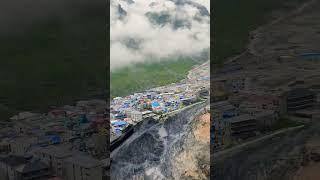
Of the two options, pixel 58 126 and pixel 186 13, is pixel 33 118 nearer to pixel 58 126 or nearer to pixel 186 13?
pixel 58 126

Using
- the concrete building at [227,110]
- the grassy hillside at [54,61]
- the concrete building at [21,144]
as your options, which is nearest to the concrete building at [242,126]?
the concrete building at [227,110]

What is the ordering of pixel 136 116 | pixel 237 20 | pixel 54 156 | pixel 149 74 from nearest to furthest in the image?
pixel 54 156 → pixel 237 20 → pixel 149 74 → pixel 136 116

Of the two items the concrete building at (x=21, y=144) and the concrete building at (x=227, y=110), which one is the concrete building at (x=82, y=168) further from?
the concrete building at (x=227, y=110)

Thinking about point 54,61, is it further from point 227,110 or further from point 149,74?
point 227,110

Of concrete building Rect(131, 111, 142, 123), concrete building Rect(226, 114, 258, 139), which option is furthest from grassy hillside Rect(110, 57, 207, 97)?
concrete building Rect(226, 114, 258, 139)

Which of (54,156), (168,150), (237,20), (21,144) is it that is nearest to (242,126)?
(168,150)

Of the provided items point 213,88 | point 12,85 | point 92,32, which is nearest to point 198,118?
point 213,88
